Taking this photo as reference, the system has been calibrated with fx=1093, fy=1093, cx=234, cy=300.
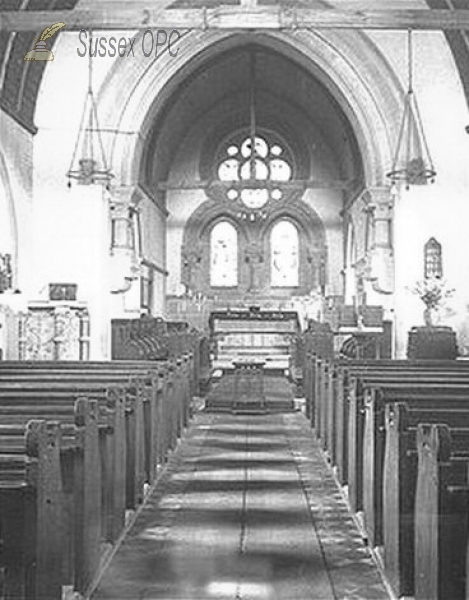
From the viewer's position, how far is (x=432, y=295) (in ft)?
63.2

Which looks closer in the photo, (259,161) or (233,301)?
(233,301)

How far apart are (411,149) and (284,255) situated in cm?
1336

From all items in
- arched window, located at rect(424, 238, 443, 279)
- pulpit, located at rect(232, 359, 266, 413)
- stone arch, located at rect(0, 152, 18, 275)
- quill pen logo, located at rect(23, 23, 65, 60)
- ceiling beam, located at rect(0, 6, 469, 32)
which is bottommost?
pulpit, located at rect(232, 359, 266, 413)

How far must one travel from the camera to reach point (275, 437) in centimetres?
1155

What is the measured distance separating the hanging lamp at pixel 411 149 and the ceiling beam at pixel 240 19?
1401 mm

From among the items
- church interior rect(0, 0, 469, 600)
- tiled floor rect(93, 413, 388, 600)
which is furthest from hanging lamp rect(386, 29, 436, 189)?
tiled floor rect(93, 413, 388, 600)

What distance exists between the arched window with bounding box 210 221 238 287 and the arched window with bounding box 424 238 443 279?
14.0 meters

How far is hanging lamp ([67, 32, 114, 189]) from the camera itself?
18078 millimetres

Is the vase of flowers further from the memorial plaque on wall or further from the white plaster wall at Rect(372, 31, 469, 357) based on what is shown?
the memorial plaque on wall

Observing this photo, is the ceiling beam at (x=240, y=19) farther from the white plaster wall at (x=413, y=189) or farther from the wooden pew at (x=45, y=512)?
the wooden pew at (x=45, y=512)

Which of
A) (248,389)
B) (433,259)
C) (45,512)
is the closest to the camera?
(45,512)

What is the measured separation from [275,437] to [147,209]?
57.7 feet

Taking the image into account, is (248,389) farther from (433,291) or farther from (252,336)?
(252,336)

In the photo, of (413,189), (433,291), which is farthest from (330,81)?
(433,291)
